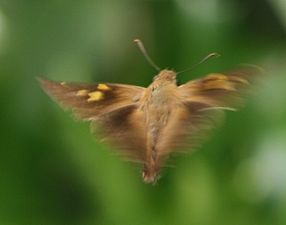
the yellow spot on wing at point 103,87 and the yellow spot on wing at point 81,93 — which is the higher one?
the yellow spot on wing at point 103,87

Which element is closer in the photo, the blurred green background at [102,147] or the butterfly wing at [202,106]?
the butterfly wing at [202,106]

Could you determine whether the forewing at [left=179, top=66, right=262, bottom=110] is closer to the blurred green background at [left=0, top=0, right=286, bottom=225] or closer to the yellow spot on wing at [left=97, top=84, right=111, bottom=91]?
the yellow spot on wing at [left=97, top=84, right=111, bottom=91]

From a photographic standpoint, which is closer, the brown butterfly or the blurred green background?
the brown butterfly

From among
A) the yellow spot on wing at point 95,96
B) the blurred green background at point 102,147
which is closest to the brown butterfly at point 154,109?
the yellow spot on wing at point 95,96

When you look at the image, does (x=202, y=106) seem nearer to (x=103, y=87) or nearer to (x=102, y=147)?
(x=103, y=87)

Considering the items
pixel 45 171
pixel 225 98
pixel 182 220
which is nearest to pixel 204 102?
pixel 225 98

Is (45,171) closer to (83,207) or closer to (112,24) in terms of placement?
(83,207)

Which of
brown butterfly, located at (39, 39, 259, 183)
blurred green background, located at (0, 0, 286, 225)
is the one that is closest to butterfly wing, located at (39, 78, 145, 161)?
brown butterfly, located at (39, 39, 259, 183)

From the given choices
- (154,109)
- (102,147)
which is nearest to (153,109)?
(154,109)

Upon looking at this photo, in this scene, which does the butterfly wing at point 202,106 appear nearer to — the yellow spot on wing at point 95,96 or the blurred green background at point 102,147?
the yellow spot on wing at point 95,96
